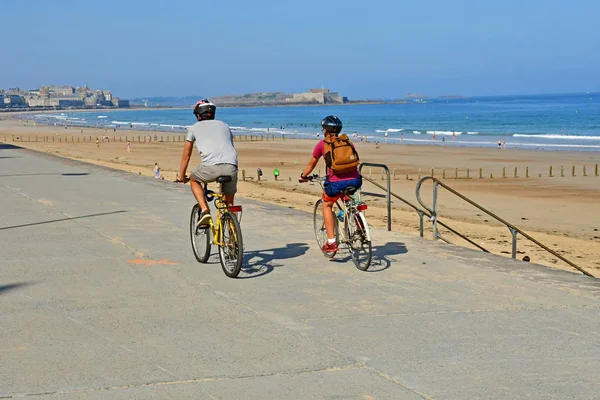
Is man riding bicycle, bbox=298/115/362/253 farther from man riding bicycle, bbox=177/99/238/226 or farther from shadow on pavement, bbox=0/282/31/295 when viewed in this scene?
shadow on pavement, bbox=0/282/31/295

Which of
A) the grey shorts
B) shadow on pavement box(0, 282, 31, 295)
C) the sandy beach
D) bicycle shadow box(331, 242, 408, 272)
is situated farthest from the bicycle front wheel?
the sandy beach

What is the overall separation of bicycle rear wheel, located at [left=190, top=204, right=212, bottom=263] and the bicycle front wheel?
23.1 inches

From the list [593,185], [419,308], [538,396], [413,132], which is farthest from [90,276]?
[413,132]

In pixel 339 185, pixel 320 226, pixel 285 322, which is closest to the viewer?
pixel 285 322

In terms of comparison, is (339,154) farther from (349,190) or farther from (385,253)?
(385,253)

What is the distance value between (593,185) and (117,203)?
869 inches

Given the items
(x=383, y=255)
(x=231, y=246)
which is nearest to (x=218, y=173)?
(x=231, y=246)

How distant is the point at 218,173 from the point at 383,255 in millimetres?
2334

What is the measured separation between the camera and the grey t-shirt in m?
8.23

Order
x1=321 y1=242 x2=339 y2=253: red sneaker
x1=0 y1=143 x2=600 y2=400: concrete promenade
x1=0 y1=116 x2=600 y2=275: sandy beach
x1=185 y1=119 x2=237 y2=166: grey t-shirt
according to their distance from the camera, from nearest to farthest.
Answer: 1. x1=0 y1=143 x2=600 y2=400: concrete promenade
2. x1=185 y1=119 x2=237 y2=166: grey t-shirt
3. x1=321 y1=242 x2=339 y2=253: red sneaker
4. x1=0 y1=116 x2=600 y2=275: sandy beach

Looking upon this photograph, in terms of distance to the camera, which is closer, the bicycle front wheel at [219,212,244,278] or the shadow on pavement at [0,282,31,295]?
the shadow on pavement at [0,282,31,295]

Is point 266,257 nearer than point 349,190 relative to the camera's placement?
No

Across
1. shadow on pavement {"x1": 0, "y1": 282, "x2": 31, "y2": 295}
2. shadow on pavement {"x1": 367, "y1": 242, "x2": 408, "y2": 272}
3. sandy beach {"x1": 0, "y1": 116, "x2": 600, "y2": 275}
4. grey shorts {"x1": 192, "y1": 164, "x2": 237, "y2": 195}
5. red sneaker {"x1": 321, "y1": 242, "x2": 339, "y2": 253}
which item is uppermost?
grey shorts {"x1": 192, "y1": 164, "x2": 237, "y2": 195}

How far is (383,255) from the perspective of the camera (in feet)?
31.6
